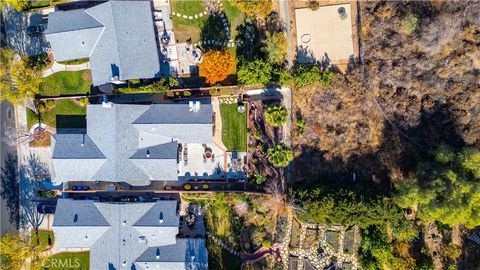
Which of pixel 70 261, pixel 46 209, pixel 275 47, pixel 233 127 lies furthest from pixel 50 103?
pixel 275 47

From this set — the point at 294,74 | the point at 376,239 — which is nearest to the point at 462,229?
the point at 376,239

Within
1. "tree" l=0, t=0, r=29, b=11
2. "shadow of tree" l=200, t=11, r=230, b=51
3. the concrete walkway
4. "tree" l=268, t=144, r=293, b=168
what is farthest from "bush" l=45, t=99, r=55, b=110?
"tree" l=268, t=144, r=293, b=168

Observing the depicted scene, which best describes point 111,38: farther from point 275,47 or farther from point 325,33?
point 325,33

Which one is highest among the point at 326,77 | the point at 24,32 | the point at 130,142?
the point at 24,32

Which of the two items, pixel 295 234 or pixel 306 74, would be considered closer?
pixel 306 74

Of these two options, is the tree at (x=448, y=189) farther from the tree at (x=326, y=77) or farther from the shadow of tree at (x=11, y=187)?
the shadow of tree at (x=11, y=187)

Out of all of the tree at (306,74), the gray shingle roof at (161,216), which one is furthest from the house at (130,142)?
the tree at (306,74)

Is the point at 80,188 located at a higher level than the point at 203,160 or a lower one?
lower

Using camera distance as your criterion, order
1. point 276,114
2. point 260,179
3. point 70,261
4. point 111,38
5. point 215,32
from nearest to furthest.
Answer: point 111,38 → point 276,114 → point 260,179 → point 215,32 → point 70,261

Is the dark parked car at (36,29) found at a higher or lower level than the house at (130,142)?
higher
